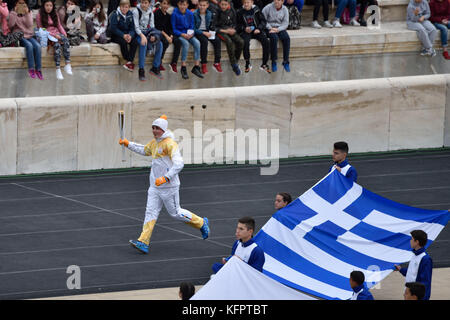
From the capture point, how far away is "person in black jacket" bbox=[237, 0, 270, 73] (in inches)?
902

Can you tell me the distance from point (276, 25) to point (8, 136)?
7.04 m

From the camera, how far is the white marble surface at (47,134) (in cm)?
1902

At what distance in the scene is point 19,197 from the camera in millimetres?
17781

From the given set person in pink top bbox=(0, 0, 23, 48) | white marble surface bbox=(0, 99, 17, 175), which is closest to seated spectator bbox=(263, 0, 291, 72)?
person in pink top bbox=(0, 0, 23, 48)

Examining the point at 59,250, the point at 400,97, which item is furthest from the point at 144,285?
the point at 400,97

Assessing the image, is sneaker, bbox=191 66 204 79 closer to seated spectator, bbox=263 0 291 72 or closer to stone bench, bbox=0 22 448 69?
stone bench, bbox=0 22 448 69

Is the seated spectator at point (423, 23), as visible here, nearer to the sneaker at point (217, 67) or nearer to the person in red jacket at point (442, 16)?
the person in red jacket at point (442, 16)

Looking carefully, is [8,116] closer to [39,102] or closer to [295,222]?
[39,102]

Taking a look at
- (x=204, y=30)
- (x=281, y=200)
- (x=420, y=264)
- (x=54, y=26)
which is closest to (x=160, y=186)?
(x=281, y=200)

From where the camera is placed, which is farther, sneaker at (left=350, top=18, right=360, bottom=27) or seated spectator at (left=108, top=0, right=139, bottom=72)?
sneaker at (left=350, top=18, right=360, bottom=27)

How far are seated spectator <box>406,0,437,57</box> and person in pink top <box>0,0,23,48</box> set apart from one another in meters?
9.06

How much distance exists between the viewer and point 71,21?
21609 mm

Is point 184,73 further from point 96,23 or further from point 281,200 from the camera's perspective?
point 281,200

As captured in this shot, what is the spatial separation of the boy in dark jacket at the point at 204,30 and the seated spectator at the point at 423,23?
4.92 metres
